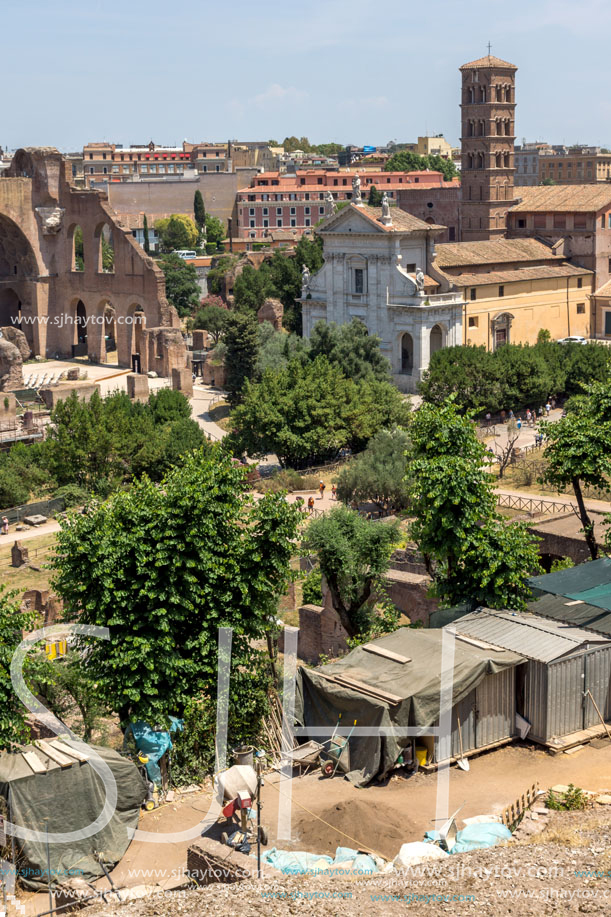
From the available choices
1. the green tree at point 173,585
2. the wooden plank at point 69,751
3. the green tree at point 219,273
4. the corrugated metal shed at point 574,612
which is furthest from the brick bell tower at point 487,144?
the wooden plank at point 69,751

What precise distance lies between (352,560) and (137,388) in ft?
101

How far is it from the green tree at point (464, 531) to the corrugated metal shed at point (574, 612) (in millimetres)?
303

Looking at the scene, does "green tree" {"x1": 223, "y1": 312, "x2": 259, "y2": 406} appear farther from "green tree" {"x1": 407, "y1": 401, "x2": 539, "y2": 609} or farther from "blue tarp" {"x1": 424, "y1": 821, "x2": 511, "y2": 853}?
"blue tarp" {"x1": 424, "y1": 821, "x2": 511, "y2": 853}

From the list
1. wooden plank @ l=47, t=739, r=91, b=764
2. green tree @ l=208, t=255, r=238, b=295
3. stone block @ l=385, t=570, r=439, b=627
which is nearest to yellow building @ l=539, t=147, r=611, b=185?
green tree @ l=208, t=255, r=238, b=295

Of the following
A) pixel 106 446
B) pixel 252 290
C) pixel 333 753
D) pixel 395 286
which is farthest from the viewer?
pixel 252 290

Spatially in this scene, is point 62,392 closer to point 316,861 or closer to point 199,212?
point 316,861

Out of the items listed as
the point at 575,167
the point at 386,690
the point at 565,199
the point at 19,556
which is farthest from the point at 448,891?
the point at 575,167

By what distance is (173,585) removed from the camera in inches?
630

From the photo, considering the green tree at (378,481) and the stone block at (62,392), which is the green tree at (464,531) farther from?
the stone block at (62,392)

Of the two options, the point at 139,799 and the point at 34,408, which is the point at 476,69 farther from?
the point at 139,799

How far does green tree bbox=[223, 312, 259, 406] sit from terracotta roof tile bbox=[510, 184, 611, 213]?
1869cm

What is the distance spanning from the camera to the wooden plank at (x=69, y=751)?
1288cm

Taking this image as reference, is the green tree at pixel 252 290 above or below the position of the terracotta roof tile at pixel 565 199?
below

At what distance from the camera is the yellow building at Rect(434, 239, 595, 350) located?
5284 centimetres
